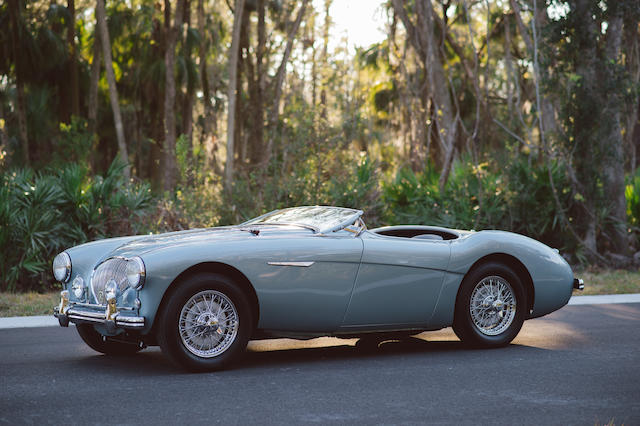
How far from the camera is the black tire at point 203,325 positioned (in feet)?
18.9

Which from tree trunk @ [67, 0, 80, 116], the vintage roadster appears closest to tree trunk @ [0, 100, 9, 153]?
tree trunk @ [67, 0, 80, 116]

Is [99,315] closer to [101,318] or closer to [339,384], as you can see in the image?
[101,318]

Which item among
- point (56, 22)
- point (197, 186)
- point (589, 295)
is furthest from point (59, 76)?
point (589, 295)

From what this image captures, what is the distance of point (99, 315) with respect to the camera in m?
5.93

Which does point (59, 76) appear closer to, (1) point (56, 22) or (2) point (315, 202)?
(1) point (56, 22)

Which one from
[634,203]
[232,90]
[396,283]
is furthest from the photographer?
[232,90]

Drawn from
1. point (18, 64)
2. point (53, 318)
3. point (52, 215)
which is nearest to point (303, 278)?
point (53, 318)

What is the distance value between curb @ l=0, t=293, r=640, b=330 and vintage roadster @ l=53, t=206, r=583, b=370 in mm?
2516

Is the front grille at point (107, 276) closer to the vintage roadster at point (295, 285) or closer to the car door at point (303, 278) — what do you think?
the vintage roadster at point (295, 285)

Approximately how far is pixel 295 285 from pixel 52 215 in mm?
7438

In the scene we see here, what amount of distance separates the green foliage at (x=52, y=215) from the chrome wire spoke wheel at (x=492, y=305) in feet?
23.8

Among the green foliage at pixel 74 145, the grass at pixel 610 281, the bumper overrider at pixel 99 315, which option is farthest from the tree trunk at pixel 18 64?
the bumper overrider at pixel 99 315

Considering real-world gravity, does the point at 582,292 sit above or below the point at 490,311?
below

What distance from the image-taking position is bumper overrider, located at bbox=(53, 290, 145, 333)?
573cm
